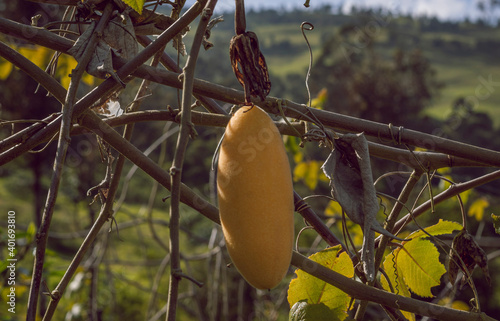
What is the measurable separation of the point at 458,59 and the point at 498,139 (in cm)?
2034

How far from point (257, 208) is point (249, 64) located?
135 mm

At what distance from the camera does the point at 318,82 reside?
17328mm

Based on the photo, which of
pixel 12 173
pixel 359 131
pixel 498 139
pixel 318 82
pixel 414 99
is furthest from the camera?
pixel 318 82

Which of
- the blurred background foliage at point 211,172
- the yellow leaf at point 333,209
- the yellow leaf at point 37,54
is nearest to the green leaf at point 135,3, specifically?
the blurred background foliage at point 211,172

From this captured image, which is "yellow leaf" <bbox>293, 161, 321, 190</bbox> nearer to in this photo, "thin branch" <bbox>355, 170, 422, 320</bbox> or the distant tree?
"thin branch" <bbox>355, 170, 422, 320</bbox>

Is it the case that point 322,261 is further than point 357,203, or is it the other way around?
point 322,261

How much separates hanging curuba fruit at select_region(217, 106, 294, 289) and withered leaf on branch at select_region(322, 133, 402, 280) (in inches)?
2.9

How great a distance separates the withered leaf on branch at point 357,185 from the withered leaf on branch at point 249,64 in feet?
0.31

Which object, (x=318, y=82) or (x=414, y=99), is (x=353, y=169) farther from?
(x=318, y=82)

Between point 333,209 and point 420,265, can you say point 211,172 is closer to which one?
point 420,265

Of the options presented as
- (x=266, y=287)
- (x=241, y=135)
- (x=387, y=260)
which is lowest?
(x=387, y=260)

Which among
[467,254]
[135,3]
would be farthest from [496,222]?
[135,3]

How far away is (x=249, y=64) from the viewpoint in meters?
0.44

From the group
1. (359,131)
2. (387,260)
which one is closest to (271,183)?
(359,131)
